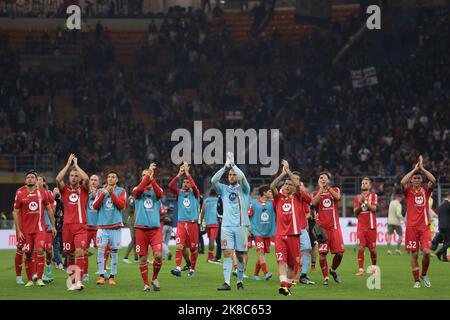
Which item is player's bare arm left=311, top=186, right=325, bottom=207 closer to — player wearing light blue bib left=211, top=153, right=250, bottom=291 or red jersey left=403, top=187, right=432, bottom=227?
red jersey left=403, top=187, right=432, bottom=227

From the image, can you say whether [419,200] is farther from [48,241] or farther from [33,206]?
[48,241]

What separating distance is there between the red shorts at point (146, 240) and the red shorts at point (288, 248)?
2.27 meters

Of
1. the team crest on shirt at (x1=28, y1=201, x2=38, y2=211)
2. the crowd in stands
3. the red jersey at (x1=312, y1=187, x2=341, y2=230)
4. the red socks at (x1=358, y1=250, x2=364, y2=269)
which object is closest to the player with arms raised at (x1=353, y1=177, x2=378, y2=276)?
the red socks at (x1=358, y1=250, x2=364, y2=269)

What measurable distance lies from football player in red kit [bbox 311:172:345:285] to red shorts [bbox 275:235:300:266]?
2.15 metres

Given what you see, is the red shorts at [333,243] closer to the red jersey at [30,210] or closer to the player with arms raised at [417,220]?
the player with arms raised at [417,220]

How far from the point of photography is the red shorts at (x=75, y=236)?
19.9m

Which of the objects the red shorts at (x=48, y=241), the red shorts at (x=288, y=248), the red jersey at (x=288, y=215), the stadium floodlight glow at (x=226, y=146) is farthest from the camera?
the stadium floodlight glow at (x=226, y=146)

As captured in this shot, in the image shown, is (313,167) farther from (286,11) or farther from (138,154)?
(286,11)

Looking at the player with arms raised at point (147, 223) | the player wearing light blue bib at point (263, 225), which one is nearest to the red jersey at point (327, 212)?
the player wearing light blue bib at point (263, 225)

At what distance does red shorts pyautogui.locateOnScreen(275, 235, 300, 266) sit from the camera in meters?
18.2

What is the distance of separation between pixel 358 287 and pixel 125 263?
9.56 m

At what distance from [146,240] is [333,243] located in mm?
4339

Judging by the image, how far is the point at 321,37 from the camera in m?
49.8
